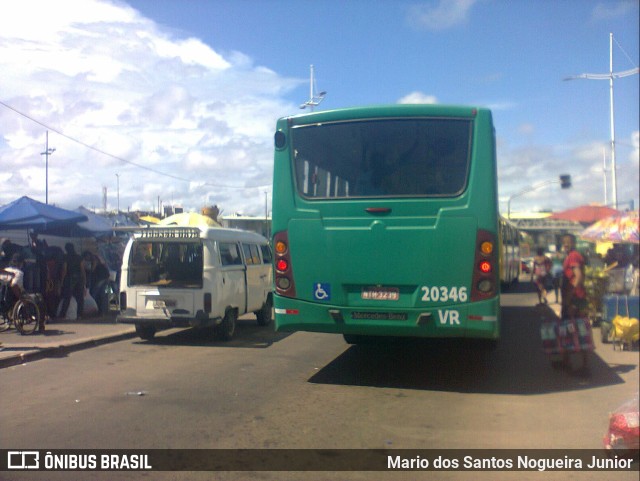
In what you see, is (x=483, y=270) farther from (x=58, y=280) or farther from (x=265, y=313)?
(x=58, y=280)

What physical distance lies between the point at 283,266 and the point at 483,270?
254cm

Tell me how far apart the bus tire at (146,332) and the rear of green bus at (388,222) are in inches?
186

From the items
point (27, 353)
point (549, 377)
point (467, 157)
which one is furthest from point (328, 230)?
point (27, 353)

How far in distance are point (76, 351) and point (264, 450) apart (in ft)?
21.5

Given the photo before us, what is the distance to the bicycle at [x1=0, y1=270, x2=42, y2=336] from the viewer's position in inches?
476

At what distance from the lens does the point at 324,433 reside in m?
5.91

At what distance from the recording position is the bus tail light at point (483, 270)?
23.2 ft

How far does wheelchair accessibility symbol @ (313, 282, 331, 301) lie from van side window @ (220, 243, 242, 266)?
4093mm

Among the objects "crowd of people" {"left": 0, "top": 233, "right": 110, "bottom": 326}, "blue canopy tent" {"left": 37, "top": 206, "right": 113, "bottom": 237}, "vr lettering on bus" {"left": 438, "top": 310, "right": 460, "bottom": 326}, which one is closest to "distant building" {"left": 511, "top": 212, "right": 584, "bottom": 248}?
"vr lettering on bus" {"left": 438, "top": 310, "right": 460, "bottom": 326}

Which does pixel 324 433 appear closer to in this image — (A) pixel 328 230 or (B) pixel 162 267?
(A) pixel 328 230

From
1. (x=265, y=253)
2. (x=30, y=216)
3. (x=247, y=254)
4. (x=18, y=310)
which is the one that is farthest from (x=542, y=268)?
(x=30, y=216)

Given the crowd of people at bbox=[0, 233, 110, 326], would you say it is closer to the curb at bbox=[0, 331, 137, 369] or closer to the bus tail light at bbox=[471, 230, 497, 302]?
the curb at bbox=[0, 331, 137, 369]

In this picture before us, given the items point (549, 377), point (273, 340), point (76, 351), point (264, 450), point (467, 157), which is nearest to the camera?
point (264, 450)

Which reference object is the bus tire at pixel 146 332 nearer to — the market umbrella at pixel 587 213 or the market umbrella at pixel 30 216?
the market umbrella at pixel 30 216
